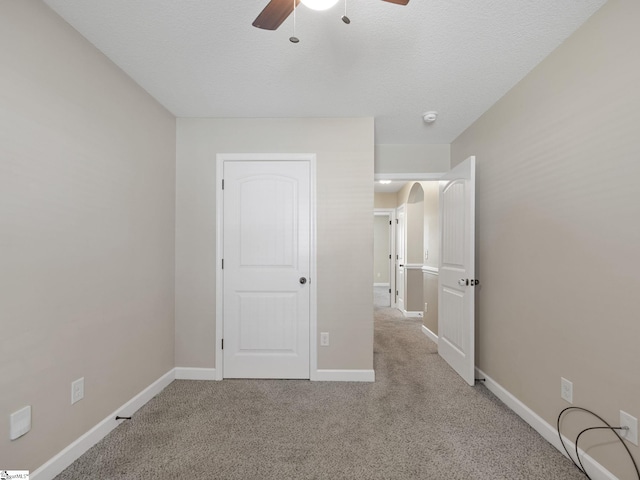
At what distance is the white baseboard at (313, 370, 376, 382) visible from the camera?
287 centimetres

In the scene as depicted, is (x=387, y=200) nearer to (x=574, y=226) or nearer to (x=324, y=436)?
(x=574, y=226)

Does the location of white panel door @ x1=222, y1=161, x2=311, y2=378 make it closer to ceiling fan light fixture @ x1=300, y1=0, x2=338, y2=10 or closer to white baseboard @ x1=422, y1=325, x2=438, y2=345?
ceiling fan light fixture @ x1=300, y1=0, x2=338, y2=10

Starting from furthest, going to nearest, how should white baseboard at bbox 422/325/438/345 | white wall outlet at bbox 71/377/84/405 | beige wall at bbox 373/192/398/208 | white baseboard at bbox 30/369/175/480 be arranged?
beige wall at bbox 373/192/398/208
white baseboard at bbox 422/325/438/345
white wall outlet at bbox 71/377/84/405
white baseboard at bbox 30/369/175/480

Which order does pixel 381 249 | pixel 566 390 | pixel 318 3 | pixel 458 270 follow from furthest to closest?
1. pixel 381 249
2. pixel 458 270
3. pixel 566 390
4. pixel 318 3

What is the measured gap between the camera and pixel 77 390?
1815mm

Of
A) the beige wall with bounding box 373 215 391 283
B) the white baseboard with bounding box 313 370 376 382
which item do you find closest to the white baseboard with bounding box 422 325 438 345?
the white baseboard with bounding box 313 370 376 382

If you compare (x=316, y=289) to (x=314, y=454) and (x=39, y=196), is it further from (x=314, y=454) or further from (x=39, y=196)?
(x=39, y=196)

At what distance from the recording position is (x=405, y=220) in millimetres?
5922

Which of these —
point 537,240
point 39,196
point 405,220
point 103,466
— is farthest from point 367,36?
point 405,220

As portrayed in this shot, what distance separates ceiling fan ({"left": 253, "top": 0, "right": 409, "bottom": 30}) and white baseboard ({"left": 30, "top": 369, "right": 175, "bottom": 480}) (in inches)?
92.3

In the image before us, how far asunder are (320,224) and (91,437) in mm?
2155

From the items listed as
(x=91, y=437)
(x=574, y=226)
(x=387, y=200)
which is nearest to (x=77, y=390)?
(x=91, y=437)

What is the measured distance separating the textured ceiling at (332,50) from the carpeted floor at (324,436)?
2390mm

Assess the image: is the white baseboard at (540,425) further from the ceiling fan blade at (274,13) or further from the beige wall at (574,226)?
the ceiling fan blade at (274,13)
